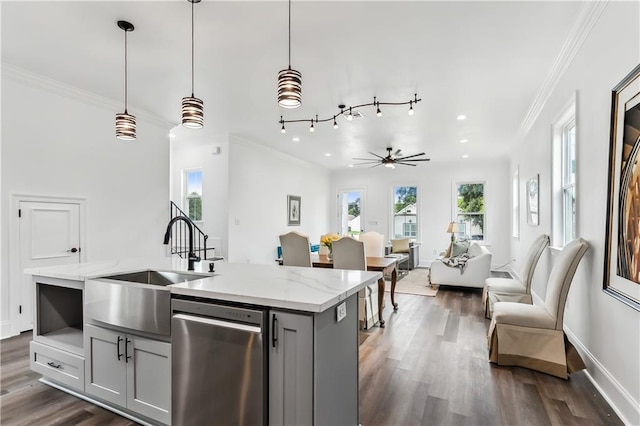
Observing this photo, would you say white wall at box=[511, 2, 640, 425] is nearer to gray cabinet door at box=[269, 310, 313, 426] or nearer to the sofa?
gray cabinet door at box=[269, 310, 313, 426]

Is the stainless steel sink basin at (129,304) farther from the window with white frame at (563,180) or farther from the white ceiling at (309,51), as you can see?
the window with white frame at (563,180)

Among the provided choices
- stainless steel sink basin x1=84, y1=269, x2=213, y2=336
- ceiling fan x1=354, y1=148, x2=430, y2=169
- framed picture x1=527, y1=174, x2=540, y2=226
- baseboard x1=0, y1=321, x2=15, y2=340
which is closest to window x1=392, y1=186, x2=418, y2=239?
ceiling fan x1=354, y1=148, x2=430, y2=169

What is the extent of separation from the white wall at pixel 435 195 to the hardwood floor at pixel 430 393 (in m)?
6.02

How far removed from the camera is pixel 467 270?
5.71 meters

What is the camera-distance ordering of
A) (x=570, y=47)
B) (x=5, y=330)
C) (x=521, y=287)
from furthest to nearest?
(x=521, y=287) < (x=5, y=330) < (x=570, y=47)

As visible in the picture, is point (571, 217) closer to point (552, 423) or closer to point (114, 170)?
point (552, 423)

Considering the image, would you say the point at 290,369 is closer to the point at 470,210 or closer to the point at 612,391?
the point at 612,391

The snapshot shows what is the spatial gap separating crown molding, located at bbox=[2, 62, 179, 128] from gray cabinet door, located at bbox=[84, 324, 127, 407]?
322 centimetres

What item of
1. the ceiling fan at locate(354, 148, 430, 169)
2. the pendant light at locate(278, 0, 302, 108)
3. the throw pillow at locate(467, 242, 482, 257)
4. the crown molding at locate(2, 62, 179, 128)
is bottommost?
the throw pillow at locate(467, 242, 482, 257)

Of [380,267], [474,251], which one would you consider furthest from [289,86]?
[474,251]

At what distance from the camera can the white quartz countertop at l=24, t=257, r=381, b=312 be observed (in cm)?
153

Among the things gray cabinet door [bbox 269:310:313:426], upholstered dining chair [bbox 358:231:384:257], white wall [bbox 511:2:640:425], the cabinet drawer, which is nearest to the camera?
gray cabinet door [bbox 269:310:313:426]

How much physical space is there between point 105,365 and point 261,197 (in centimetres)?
529

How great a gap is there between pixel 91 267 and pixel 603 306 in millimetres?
3850
